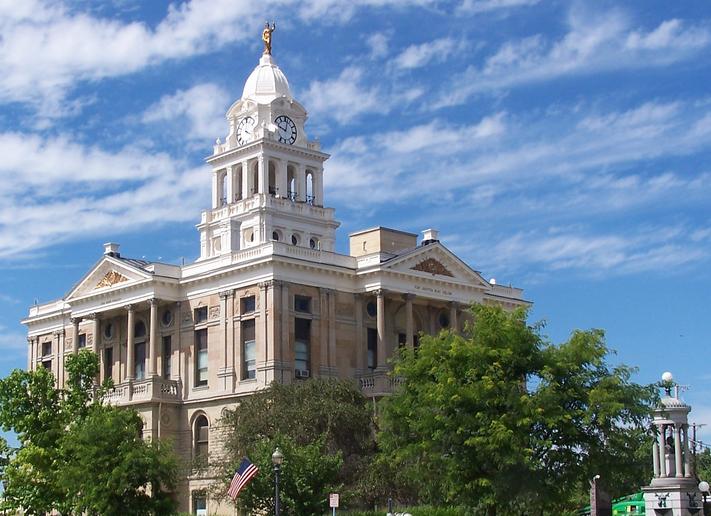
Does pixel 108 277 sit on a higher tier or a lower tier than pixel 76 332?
higher

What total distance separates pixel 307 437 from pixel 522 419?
55.7 ft

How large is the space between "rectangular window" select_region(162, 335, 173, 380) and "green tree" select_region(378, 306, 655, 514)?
3020 centimetres

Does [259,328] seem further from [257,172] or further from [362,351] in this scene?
[257,172]

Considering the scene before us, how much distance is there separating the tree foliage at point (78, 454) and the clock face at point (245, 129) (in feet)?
70.3

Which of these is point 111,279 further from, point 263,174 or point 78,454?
point 78,454

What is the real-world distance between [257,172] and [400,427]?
3521 cm

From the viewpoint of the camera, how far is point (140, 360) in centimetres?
8669

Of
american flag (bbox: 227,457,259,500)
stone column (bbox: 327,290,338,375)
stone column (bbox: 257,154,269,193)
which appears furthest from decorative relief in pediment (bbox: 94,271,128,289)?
american flag (bbox: 227,457,259,500)

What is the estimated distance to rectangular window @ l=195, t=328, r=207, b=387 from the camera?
269 ft

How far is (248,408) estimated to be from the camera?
69688mm

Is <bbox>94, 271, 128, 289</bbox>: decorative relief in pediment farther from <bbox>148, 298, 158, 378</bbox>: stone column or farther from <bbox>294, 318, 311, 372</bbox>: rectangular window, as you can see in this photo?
<bbox>294, 318, 311, 372</bbox>: rectangular window

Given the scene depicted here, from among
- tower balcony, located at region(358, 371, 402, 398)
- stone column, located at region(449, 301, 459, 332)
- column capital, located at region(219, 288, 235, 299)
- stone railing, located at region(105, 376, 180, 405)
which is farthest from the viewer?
stone column, located at region(449, 301, 459, 332)

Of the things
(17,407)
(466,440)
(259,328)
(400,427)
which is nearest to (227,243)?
(259,328)

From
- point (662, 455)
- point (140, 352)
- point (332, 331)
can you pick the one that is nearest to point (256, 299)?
point (332, 331)
